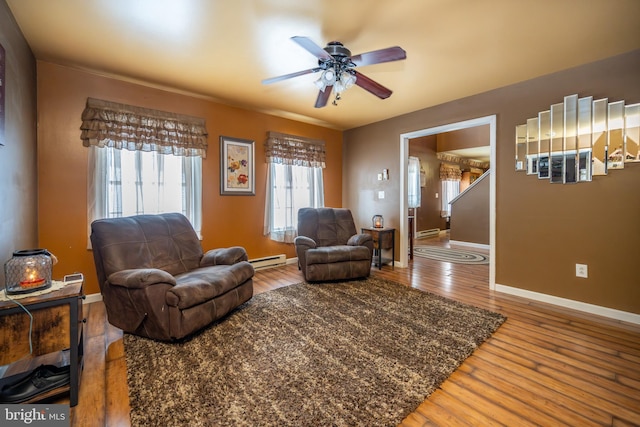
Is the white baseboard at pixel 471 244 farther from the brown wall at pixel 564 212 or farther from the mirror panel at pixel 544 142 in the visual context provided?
the mirror panel at pixel 544 142

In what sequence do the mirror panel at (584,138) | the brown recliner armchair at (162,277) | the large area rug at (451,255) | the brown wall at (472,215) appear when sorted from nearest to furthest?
the brown recliner armchair at (162,277) < the mirror panel at (584,138) < the large area rug at (451,255) < the brown wall at (472,215)

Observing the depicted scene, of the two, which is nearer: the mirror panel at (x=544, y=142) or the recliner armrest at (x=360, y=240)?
the mirror panel at (x=544, y=142)

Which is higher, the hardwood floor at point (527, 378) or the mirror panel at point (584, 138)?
the mirror panel at point (584, 138)

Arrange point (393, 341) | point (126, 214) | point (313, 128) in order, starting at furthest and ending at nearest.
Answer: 1. point (313, 128)
2. point (126, 214)
3. point (393, 341)

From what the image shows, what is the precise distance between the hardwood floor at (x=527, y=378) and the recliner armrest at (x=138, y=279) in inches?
19.3

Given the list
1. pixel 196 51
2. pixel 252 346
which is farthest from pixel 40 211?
pixel 252 346

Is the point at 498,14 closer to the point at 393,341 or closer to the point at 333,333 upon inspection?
the point at 393,341

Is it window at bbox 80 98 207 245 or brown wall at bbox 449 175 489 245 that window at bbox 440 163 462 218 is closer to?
brown wall at bbox 449 175 489 245

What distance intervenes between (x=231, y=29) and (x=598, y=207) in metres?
3.70

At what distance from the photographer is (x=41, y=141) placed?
261 centimetres

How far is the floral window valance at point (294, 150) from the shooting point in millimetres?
4164

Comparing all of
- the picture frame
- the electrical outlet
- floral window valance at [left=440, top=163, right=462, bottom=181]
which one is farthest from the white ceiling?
floral window valance at [left=440, top=163, right=462, bottom=181]

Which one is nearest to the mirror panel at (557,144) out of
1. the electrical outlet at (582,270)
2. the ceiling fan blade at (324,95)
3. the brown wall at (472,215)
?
the electrical outlet at (582,270)

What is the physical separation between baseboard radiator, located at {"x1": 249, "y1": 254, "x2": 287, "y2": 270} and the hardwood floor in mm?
1881
